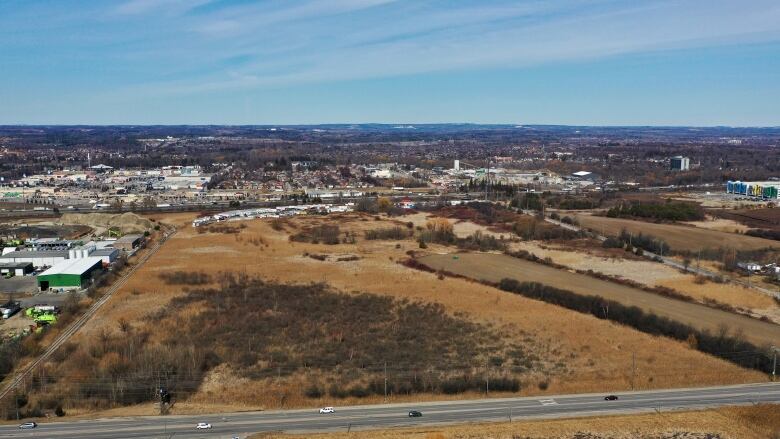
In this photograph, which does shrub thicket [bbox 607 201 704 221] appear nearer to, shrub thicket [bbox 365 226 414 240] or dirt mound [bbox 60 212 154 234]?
shrub thicket [bbox 365 226 414 240]

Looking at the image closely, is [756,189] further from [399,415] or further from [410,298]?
[399,415]

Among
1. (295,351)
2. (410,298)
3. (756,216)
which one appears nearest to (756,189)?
(756,216)

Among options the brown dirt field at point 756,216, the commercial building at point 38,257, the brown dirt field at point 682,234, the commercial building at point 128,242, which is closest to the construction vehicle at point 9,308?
the commercial building at point 38,257

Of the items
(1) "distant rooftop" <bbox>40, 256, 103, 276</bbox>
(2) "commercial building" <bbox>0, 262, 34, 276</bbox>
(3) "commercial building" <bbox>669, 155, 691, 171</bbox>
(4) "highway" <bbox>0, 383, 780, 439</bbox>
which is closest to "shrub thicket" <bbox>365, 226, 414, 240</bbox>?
(1) "distant rooftop" <bbox>40, 256, 103, 276</bbox>

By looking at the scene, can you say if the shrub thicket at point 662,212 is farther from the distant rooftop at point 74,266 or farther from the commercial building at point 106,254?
the distant rooftop at point 74,266

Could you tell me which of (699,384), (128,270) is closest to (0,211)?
(128,270)
